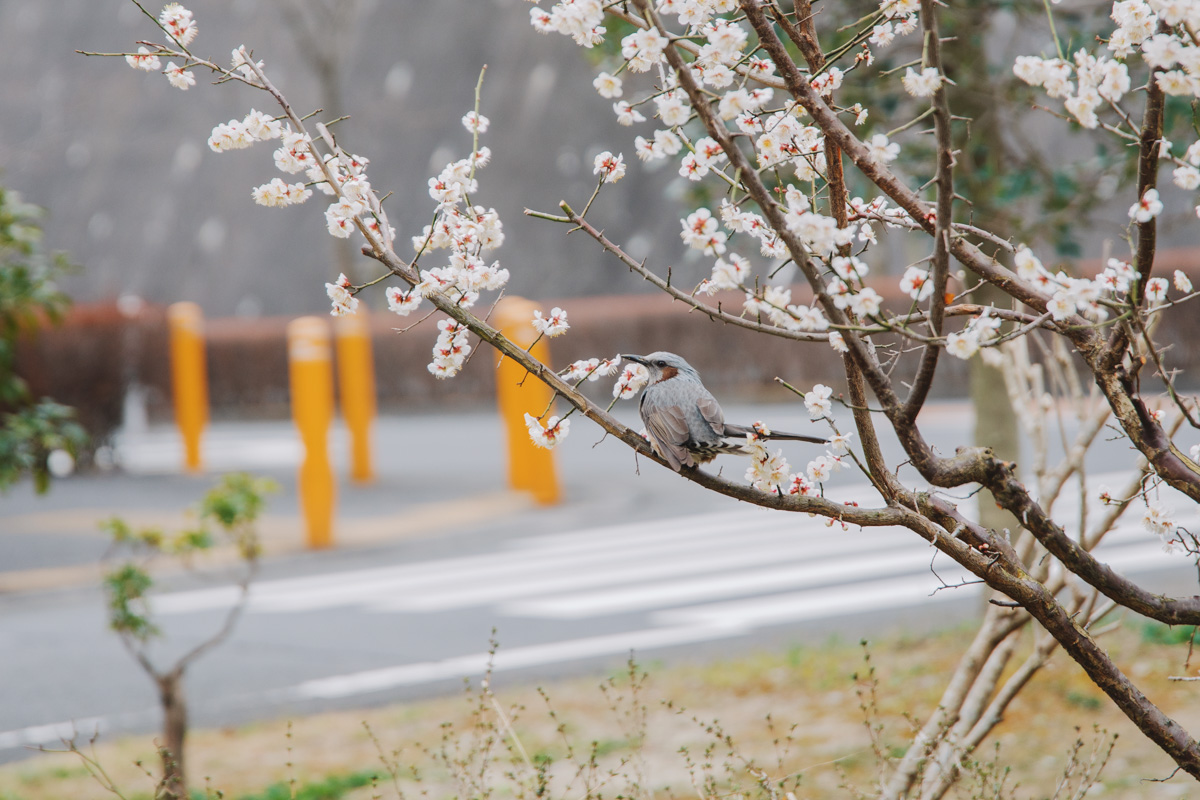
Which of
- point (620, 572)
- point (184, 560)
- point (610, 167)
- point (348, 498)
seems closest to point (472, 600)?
point (620, 572)

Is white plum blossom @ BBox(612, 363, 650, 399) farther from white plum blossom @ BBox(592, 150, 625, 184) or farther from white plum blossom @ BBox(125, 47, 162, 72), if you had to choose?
white plum blossom @ BBox(125, 47, 162, 72)

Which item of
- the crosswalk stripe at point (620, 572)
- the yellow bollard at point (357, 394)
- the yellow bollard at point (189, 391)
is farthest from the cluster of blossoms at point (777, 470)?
the yellow bollard at point (189, 391)

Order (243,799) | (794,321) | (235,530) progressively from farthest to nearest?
(235,530), (243,799), (794,321)

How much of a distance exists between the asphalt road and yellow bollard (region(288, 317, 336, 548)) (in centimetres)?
27

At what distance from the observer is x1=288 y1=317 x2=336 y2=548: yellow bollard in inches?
321

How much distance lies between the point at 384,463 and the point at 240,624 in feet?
19.5

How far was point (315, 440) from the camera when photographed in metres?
8.28

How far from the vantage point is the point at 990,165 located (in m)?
5.10

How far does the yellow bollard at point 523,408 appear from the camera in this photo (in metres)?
8.84

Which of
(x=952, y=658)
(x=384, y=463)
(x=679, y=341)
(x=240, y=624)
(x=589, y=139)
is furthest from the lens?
(x=589, y=139)

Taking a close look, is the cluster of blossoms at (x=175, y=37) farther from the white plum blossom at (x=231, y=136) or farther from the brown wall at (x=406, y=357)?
the brown wall at (x=406, y=357)

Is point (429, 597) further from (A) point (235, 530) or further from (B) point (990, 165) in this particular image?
(B) point (990, 165)

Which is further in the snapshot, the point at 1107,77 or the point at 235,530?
the point at 235,530

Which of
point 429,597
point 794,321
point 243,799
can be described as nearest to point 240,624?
point 429,597
